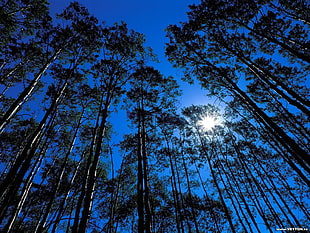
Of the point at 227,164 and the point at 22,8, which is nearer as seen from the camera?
the point at 22,8

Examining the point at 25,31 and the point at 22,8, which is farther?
the point at 25,31

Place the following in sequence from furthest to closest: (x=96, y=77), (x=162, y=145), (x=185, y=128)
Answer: (x=185, y=128), (x=162, y=145), (x=96, y=77)

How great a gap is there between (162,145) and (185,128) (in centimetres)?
343

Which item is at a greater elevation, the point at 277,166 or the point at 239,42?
the point at 239,42

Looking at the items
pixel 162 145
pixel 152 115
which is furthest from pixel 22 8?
pixel 162 145

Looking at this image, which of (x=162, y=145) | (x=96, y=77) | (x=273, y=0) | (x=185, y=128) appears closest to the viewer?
(x=96, y=77)

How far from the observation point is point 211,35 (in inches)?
361

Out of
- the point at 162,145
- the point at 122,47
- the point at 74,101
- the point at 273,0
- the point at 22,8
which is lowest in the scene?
the point at 162,145

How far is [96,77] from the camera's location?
24.1ft

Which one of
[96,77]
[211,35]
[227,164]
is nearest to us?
[96,77]

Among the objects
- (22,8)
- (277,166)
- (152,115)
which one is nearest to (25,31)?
(22,8)

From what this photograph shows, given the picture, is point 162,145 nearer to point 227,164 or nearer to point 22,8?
point 227,164

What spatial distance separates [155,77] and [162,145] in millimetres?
4911

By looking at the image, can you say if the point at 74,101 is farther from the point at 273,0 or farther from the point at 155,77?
the point at 273,0
